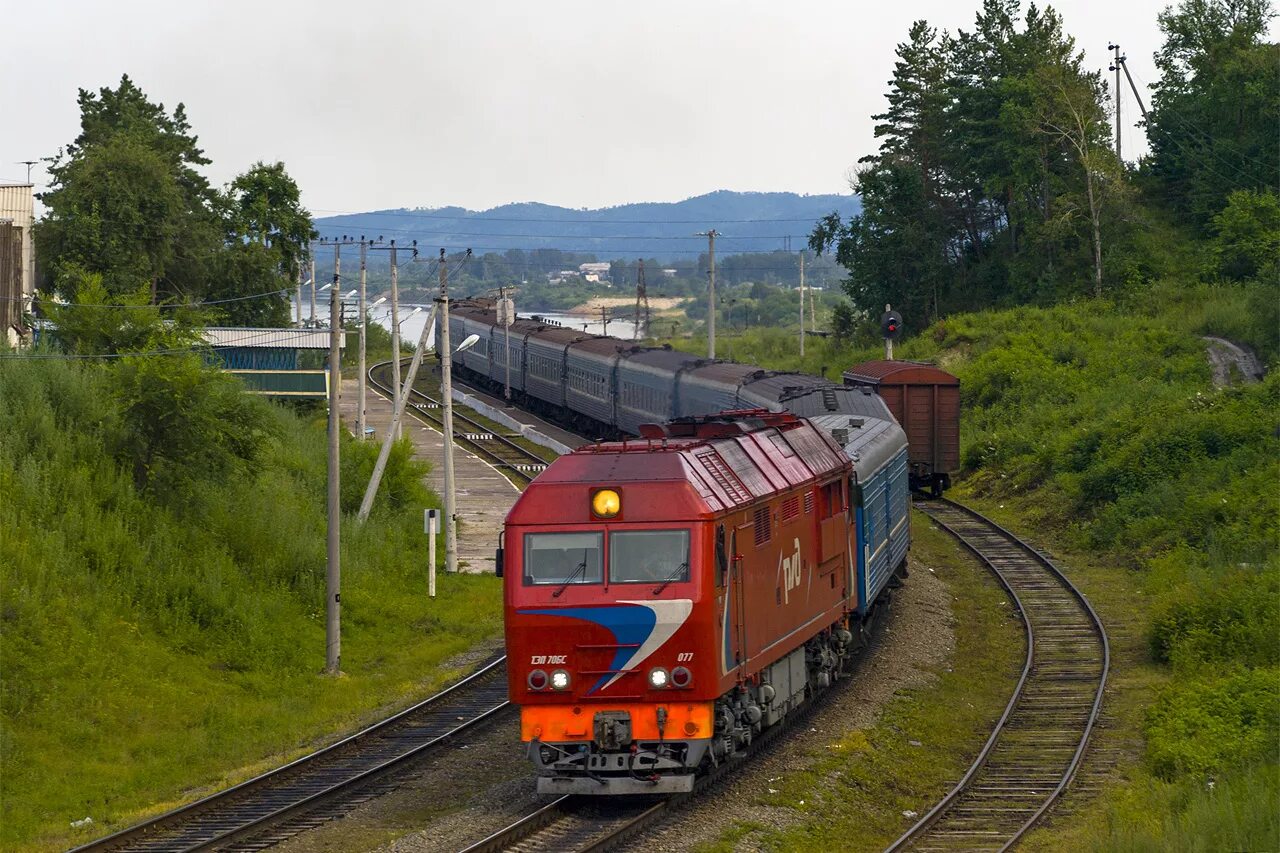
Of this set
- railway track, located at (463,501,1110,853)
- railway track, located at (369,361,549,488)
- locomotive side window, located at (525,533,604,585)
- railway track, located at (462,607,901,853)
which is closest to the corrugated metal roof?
railway track, located at (369,361,549,488)

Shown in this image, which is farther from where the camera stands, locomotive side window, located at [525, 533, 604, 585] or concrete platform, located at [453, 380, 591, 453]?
concrete platform, located at [453, 380, 591, 453]

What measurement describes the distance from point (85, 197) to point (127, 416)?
26.7 metres

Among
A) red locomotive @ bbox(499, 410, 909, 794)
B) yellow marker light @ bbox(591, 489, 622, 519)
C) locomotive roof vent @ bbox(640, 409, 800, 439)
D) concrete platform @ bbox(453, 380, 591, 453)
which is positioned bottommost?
concrete platform @ bbox(453, 380, 591, 453)

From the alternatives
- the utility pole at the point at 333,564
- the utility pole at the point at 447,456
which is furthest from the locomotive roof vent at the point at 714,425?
the utility pole at the point at 447,456

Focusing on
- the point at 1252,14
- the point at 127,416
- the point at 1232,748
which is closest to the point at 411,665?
the point at 127,416

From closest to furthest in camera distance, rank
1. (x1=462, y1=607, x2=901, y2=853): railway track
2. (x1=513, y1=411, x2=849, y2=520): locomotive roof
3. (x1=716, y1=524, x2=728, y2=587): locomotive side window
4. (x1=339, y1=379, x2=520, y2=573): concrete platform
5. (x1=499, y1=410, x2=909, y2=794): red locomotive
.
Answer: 1. (x1=462, y1=607, x2=901, y2=853): railway track
2. (x1=499, y1=410, x2=909, y2=794): red locomotive
3. (x1=716, y1=524, x2=728, y2=587): locomotive side window
4. (x1=513, y1=411, x2=849, y2=520): locomotive roof
5. (x1=339, y1=379, x2=520, y2=573): concrete platform

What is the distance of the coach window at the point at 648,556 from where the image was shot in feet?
52.2

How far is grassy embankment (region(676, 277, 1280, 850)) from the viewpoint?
17250mm

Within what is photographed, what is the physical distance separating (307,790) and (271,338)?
31.9m

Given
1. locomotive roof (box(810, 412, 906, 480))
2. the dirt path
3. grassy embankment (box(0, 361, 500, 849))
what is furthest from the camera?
the dirt path

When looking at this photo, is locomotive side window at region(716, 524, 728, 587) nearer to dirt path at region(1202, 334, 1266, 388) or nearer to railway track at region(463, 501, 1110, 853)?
railway track at region(463, 501, 1110, 853)

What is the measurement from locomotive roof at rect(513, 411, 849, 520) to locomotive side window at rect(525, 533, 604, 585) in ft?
1.48

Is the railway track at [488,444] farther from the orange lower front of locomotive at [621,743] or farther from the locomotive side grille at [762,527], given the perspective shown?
the orange lower front of locomotive at [621,743]

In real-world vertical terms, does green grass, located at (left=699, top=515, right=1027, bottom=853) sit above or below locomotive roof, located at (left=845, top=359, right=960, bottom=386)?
below
